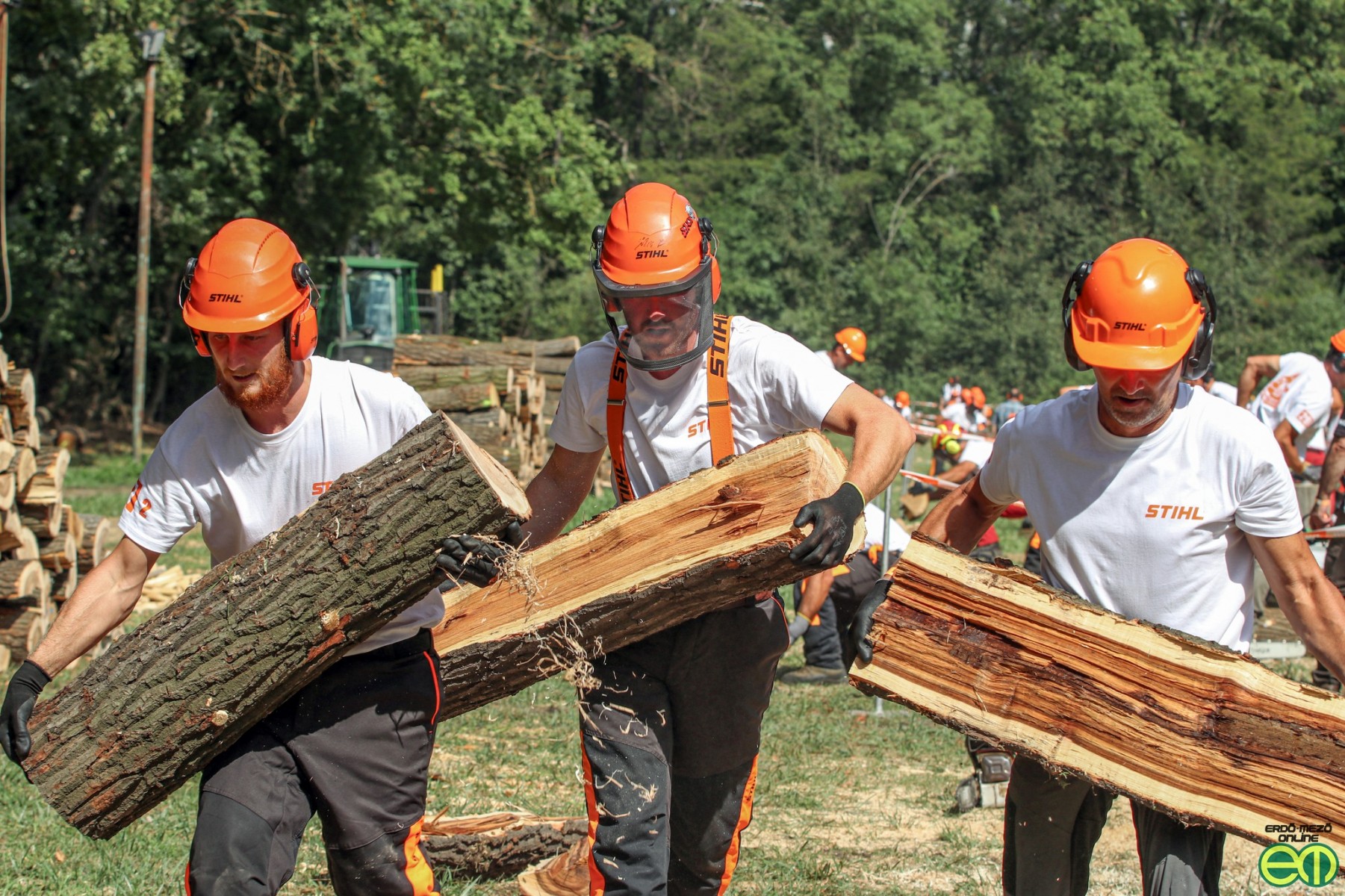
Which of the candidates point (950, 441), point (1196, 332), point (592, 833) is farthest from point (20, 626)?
point (1196, 332)

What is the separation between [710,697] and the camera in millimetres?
3752

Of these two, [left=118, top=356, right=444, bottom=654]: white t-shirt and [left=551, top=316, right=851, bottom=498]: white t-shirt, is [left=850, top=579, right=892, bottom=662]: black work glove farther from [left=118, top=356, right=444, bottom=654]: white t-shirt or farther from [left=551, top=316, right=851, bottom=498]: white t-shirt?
[left=118, top=356, right=444, bottom=654]: white t-shirt

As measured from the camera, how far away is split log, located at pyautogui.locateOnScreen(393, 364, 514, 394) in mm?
15797

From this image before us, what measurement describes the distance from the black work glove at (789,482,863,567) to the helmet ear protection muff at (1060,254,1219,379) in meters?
0.72

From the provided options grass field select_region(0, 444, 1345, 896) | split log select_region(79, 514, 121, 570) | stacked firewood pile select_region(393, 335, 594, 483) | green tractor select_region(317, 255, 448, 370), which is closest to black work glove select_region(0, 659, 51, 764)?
grass field select_region(0, 444, 1345, 896)

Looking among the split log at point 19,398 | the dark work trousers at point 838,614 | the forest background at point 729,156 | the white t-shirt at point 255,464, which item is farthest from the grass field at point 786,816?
the forest background at point 729,156

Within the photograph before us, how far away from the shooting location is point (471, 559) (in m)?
3.25

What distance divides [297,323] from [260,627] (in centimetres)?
82

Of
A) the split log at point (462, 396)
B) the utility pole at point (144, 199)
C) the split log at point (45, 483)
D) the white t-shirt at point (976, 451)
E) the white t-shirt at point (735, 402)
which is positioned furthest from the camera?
the utility pole at point (144, 199)

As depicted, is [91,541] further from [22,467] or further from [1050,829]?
[1050,829]

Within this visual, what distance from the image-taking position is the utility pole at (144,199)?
18.9 metres

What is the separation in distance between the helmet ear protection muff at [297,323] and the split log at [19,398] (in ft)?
19.0

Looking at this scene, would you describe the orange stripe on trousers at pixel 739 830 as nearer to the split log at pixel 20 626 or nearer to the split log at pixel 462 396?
the split log at pixel 20 626

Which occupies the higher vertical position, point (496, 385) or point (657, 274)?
point (657, 274)
